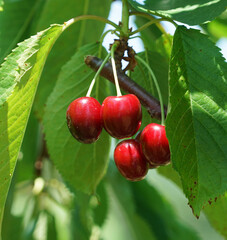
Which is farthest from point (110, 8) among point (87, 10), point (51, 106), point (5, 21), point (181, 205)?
point (181, 205)

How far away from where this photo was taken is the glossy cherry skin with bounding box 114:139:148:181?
4.69 ft

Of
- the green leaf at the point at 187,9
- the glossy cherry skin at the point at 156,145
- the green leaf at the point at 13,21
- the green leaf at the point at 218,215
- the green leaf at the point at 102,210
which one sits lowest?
the green leaf at the point at 102,210

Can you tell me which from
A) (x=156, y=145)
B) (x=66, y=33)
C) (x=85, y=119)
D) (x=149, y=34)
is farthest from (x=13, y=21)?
(x=156, y=145)

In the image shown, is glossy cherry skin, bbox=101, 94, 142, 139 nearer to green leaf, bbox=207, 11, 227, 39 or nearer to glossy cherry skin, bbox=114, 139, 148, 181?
glossy cherry skin, bbox=114, 139, 148, 181

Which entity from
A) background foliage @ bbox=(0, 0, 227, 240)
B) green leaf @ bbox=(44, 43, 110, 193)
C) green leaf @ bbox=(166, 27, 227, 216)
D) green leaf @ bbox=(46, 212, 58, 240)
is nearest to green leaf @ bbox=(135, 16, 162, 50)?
background foliage @ bbox=(0, 0, 227, 240)

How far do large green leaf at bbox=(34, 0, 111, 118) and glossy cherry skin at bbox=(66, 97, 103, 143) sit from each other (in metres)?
1.05

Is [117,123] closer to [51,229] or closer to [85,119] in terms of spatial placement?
[85,119]

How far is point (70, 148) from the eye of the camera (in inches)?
76.8

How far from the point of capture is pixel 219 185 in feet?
4.27

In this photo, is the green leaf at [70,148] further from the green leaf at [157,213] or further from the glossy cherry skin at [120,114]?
the green leaf at [157,213]

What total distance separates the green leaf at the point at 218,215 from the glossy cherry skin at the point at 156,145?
69 centimetres

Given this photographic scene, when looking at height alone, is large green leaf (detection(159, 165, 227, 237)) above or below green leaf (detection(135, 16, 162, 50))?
below

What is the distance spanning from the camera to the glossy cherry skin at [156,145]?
4.44 ft

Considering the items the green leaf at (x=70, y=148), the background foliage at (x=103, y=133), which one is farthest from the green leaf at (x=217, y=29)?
the green leaf at (x=70, y=148)
